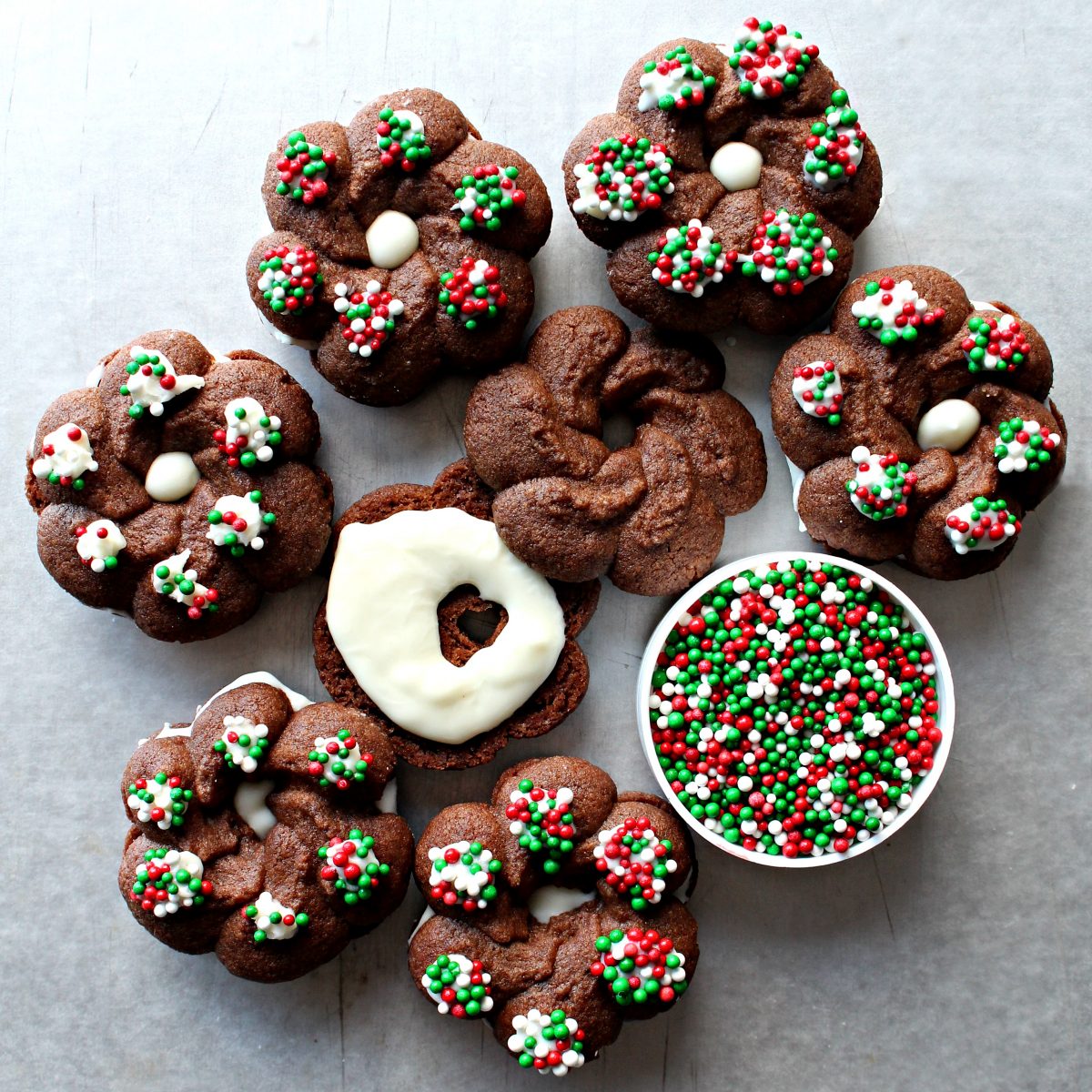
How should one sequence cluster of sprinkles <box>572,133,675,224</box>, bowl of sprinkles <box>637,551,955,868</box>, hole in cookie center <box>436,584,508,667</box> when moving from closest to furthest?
cluster of sprinkles <box>572,133,675,224</box>, bowl of sprinkles <box>637,551,955,868</box>, hole in cookie center <box>436,584,508,667</box>

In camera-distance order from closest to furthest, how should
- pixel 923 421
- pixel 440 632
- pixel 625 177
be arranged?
1. pixel 625 177
2. pixel 923 421
3. pixel 440 632

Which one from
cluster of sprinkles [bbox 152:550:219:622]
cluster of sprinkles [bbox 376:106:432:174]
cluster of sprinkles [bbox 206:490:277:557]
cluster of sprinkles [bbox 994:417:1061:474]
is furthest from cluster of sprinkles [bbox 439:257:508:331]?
cluster of sprinkles [bbox 994:417:1061:474]

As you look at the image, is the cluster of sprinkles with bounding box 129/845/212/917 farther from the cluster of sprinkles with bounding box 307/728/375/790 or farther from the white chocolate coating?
the white chocolate coating

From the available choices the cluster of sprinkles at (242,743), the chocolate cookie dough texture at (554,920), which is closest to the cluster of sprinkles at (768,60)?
the chocolate cookie dough texture at (554,920)

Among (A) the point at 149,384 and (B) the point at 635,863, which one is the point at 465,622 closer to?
(B) the point at 635,863

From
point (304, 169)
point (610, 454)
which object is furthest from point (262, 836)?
point (304, 169)

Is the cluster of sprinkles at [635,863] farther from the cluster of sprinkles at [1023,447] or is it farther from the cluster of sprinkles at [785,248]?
the cluster of sprinkles at [785,248]

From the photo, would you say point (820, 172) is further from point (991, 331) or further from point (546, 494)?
point (546, 494)
